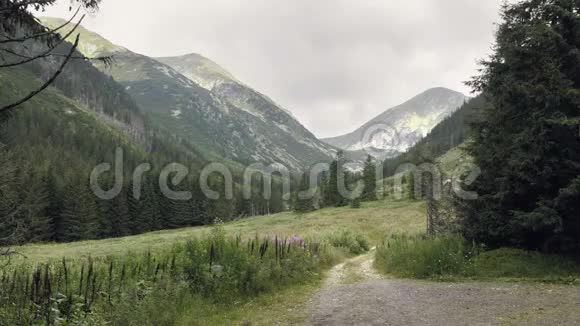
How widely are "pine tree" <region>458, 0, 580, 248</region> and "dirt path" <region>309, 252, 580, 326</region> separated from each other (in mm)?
2904

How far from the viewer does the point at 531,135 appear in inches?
541

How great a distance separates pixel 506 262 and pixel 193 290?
10.8 metres

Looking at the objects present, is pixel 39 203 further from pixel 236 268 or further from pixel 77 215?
pixel 236 268

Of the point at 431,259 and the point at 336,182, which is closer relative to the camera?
the point at 431,259

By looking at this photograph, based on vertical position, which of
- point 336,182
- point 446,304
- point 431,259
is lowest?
point 446,304

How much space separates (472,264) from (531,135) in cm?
503

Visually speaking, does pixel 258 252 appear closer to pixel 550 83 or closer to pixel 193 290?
pixel 193 290

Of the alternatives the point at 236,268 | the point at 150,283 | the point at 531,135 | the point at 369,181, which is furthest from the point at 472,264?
the point at 369,181

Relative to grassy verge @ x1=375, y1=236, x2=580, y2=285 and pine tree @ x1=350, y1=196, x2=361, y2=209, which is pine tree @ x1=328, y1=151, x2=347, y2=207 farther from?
grassy verge @ x1=375, y1=236, x2=580, y2=285

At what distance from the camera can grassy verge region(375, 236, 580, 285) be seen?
13.3 meters

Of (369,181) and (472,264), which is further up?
(369,181)

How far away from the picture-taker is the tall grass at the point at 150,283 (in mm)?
8797

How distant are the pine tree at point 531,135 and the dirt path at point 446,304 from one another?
2904mm

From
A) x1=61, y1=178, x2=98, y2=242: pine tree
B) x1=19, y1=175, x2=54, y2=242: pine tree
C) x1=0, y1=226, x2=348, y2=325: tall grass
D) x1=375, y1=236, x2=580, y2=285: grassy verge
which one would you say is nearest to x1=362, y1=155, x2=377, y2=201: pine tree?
x1=61, y1=178, x2=98, y2=242: pine tree
